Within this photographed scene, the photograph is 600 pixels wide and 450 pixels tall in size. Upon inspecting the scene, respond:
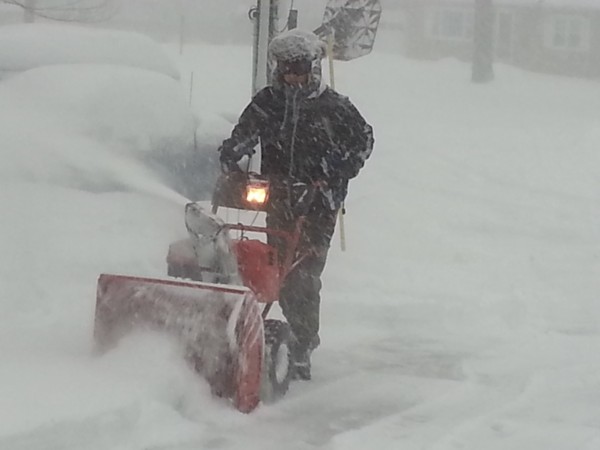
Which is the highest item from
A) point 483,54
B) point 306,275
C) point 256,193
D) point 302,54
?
point 302,54

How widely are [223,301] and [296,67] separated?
1383mm

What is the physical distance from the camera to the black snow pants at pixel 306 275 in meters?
6.12

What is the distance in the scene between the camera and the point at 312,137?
6.02 metres

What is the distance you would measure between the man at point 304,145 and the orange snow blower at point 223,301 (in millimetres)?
136

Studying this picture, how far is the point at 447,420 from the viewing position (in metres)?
5.40

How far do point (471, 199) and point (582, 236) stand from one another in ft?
5.75

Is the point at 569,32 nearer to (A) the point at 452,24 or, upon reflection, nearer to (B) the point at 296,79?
(A) the point at 452,24

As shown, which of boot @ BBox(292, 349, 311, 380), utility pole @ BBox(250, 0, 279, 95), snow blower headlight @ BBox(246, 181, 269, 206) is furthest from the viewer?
utility pole @ BBox(250, 0, 279, 95)

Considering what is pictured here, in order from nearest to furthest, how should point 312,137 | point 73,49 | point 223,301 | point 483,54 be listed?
point 223,301 → point 312,137 → point 73,49 → point 483,54

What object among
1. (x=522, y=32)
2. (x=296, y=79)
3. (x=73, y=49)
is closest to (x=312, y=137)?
(x=296, y=79)

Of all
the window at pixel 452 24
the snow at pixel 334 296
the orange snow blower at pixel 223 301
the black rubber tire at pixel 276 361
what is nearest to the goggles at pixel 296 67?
the orange snow blower at pixel 223 301

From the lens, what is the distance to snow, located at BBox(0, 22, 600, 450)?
5.12 m

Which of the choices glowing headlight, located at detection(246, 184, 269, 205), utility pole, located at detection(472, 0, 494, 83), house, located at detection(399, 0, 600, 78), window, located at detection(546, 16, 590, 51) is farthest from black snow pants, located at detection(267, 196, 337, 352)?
window, located at detection(546, 16, 590, 51)

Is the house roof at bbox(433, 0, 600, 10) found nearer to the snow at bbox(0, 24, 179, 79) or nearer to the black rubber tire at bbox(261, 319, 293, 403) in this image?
the snow at bbox(0, 24, 179, 79)
